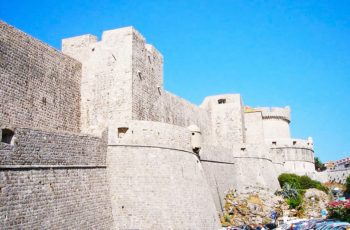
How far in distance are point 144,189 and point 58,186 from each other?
4.52 metres

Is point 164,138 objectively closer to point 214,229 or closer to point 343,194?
point 214,229

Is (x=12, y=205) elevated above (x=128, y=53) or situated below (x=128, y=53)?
below

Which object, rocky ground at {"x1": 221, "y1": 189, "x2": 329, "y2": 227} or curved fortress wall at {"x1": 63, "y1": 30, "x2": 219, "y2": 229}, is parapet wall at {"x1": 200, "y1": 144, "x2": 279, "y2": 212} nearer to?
rocky ground at {"x1": 221, "y1": 189, "x2": 329, "y2": 227}

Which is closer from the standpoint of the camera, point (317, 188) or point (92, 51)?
point (92, 51)

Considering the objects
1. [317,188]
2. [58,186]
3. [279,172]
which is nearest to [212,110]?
[279,172]

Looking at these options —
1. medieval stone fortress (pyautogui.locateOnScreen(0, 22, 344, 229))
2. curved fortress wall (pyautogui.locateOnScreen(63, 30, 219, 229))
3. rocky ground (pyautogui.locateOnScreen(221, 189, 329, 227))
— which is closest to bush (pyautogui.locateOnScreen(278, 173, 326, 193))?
rocky ground (pyautogui.locateOnScreen(221, 189, 329, 227))

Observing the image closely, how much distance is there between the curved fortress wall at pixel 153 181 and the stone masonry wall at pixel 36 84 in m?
3.26

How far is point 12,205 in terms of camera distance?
12695 mm

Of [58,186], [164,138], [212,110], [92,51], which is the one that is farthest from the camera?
[212,110]

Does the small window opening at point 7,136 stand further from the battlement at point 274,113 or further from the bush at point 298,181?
the battlement at point 274,113

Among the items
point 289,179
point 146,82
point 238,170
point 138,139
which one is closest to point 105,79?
point 146,82

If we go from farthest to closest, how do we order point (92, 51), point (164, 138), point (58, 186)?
point (92, 51)
point (164, 138)
point (58, 186)

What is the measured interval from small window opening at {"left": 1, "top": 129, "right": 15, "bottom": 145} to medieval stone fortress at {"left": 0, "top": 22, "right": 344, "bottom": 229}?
A: 0.10 ft

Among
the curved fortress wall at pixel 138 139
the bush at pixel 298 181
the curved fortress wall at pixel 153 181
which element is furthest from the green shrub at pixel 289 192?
the curved fortress wall at pixel 153 181
